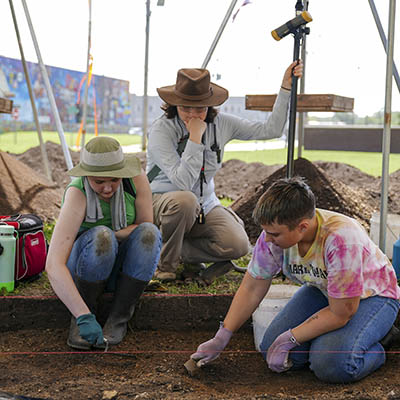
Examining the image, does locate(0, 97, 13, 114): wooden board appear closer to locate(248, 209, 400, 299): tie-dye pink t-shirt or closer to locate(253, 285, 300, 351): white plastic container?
locate(253, 285, 300, 351): white plastic container

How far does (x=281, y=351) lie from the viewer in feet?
7.70

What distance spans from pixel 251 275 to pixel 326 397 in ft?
1.92

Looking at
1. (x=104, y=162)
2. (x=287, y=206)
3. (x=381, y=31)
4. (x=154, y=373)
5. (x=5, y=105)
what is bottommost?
(x=154, y=373)

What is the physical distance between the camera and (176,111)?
3309 mm

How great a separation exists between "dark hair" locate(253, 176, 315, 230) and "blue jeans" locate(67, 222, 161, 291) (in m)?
0.76

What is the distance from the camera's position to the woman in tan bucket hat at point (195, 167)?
123 inches

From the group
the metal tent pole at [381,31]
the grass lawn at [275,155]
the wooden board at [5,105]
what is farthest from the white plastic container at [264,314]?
the grass lawn at [275,155]

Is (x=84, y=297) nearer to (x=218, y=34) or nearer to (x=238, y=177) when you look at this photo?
(x=218, y=34)

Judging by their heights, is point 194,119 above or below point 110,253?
above

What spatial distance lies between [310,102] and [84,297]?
7.40 feet

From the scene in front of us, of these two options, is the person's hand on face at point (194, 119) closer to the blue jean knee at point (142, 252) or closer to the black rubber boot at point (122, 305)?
the blue jean knee at point (142, 252)

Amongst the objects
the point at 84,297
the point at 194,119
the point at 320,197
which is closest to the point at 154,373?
the point at 84,297

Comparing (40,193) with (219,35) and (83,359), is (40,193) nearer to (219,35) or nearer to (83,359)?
(219,35)

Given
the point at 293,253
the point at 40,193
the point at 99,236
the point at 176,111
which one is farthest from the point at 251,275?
the point at 40,193
